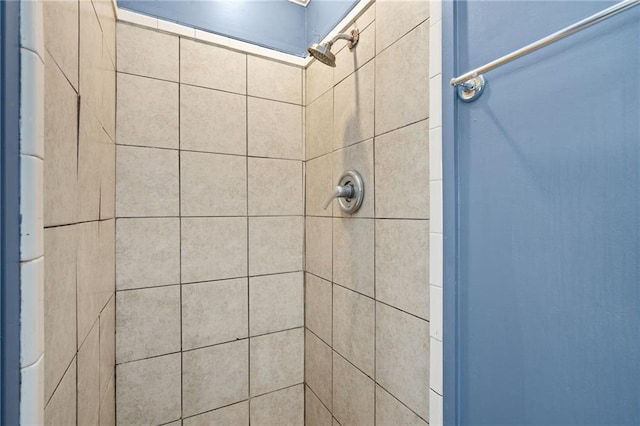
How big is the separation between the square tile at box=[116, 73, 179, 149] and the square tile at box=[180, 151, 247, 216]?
0.10 m

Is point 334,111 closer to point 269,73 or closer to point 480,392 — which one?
point 269,73

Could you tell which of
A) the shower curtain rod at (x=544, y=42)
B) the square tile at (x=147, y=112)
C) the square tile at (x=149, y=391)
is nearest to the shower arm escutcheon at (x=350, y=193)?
the shower curtain rod at (x=544, y=42)

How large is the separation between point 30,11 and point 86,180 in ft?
1.24

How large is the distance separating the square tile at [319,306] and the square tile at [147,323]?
56 cm

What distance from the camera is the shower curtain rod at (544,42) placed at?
441mm

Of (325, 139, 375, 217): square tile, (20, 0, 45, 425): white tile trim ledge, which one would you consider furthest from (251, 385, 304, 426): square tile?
(20, 0, 45, 425): white tile trim ledge

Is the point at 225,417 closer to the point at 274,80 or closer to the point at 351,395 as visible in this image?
the point at 351,395

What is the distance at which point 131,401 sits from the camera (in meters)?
1.10

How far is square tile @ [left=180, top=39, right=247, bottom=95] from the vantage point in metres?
1.19

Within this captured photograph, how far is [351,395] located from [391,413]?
22 centimetres

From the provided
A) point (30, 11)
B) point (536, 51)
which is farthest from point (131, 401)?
point (536, 51)

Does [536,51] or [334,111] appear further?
[334,111]

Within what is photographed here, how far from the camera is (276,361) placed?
1371 mm

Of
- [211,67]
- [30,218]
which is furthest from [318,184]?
[30,218]
